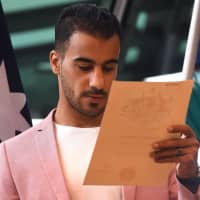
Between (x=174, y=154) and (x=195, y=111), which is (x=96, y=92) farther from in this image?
(x=195, y=111)

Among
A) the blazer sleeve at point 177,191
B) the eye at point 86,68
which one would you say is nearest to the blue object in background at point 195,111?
the blazer sleeve at point 177,191

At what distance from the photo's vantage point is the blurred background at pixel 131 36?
3957mm

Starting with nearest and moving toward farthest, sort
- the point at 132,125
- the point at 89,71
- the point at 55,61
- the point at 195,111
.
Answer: the point at 132,125, the point at 89,71, the point at 55,61, the point at 195,111

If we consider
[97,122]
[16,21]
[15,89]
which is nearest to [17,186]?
[97,122]

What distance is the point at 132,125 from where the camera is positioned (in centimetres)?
113

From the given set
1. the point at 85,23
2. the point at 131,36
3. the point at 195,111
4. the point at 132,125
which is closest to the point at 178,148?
the point at 132,125

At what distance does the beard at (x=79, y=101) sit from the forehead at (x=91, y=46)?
0.07 metres

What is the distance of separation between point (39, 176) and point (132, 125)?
266 millimetres

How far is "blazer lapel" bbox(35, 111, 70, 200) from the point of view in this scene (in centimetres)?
124

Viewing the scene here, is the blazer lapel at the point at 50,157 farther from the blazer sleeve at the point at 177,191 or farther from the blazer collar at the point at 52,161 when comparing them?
the blazer sleeve at the point at 177,191

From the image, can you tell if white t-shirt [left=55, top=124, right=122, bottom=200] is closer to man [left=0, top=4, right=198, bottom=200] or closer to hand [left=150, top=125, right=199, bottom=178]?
man [left=0, top=4, right=198, bottom=200]

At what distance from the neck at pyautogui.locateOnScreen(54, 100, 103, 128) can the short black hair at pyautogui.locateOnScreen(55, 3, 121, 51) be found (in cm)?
14

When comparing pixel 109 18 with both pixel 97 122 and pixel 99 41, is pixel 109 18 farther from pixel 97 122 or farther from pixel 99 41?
pixel 97 122

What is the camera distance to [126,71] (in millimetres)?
4105
